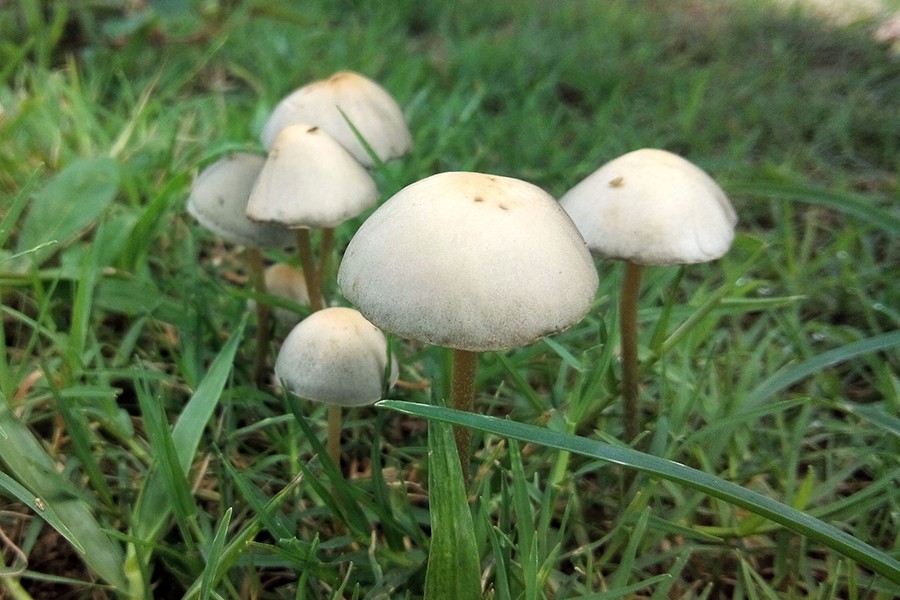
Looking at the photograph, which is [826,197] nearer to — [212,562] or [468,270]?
[468,270]

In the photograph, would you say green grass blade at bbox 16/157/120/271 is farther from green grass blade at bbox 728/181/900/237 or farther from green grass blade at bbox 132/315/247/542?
green grass blade at bbox 728/181/900/237

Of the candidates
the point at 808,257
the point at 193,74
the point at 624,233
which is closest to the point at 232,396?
the point at 624,233

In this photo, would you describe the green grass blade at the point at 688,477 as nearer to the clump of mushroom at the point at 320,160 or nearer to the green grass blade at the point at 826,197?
the clump of mushroom at the point at 320,160

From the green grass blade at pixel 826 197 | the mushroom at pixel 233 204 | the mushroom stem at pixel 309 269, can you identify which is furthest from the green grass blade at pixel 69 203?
the green grass blade at pixel 826 197

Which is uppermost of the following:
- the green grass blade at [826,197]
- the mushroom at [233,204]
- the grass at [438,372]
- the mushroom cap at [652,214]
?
the mushroom cap at [652,214]

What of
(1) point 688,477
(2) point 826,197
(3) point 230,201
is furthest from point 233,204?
(2) point 826,197

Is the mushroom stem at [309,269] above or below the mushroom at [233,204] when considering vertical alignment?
below
